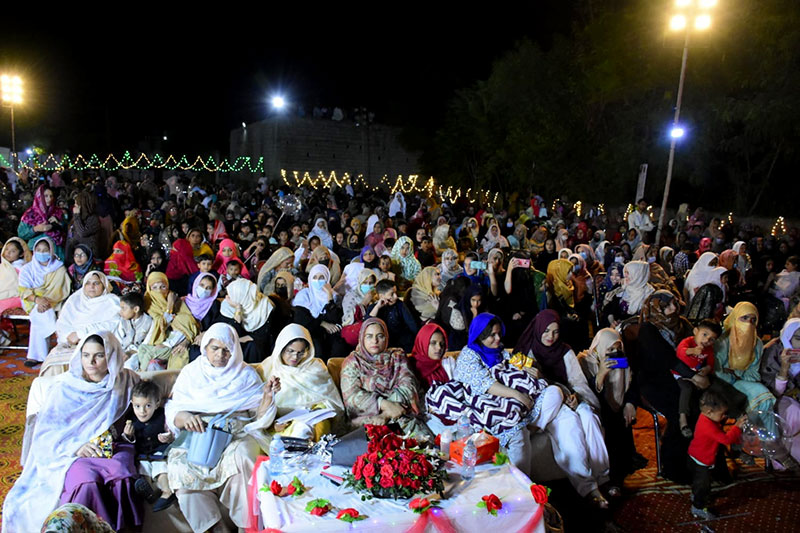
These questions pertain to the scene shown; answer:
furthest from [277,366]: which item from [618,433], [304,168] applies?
[304,168]

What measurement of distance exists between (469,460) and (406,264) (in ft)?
14.3

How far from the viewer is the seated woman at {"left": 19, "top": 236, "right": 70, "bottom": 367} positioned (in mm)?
5715

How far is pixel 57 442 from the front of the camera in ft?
10.1

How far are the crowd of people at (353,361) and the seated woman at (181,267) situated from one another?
0.02 meters

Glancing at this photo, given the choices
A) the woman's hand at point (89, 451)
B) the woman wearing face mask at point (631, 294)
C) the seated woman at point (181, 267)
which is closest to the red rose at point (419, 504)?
the woman's hand at point (89, 451)

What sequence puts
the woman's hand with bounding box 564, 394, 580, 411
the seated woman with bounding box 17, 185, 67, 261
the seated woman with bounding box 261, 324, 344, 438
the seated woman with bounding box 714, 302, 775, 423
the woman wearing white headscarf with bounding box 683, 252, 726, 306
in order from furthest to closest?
the seated woman with bounding box 17, 185, 67, 261 < the woman wearing white headscarf with bounding box 683, 252, 726, 306 < the seated woman with bounding box 714, 302, 775, 423 < the woman's hand with bounding box 564, 394, 580, 411 < the seated woman with bounding box 261, 324, 344, 438

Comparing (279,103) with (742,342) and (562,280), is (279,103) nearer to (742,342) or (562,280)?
(562,280)

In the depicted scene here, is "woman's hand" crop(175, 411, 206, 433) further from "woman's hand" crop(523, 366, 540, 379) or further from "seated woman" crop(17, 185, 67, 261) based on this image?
"seated woman" crop(17, 185, 67, 261)

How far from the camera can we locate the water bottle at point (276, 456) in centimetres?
295

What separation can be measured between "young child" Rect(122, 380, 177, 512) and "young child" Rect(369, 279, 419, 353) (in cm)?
235

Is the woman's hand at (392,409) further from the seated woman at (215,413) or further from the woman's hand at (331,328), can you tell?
the woman's hand at (331,328)

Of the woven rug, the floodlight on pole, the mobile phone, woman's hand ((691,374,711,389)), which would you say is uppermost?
the floodlight on pole

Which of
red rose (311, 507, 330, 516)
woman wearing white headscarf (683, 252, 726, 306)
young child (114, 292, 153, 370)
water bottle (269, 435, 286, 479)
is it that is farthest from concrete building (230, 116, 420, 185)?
red rose (311, 507, 330, 516)

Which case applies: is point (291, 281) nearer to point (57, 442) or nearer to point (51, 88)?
point (57, 442)
